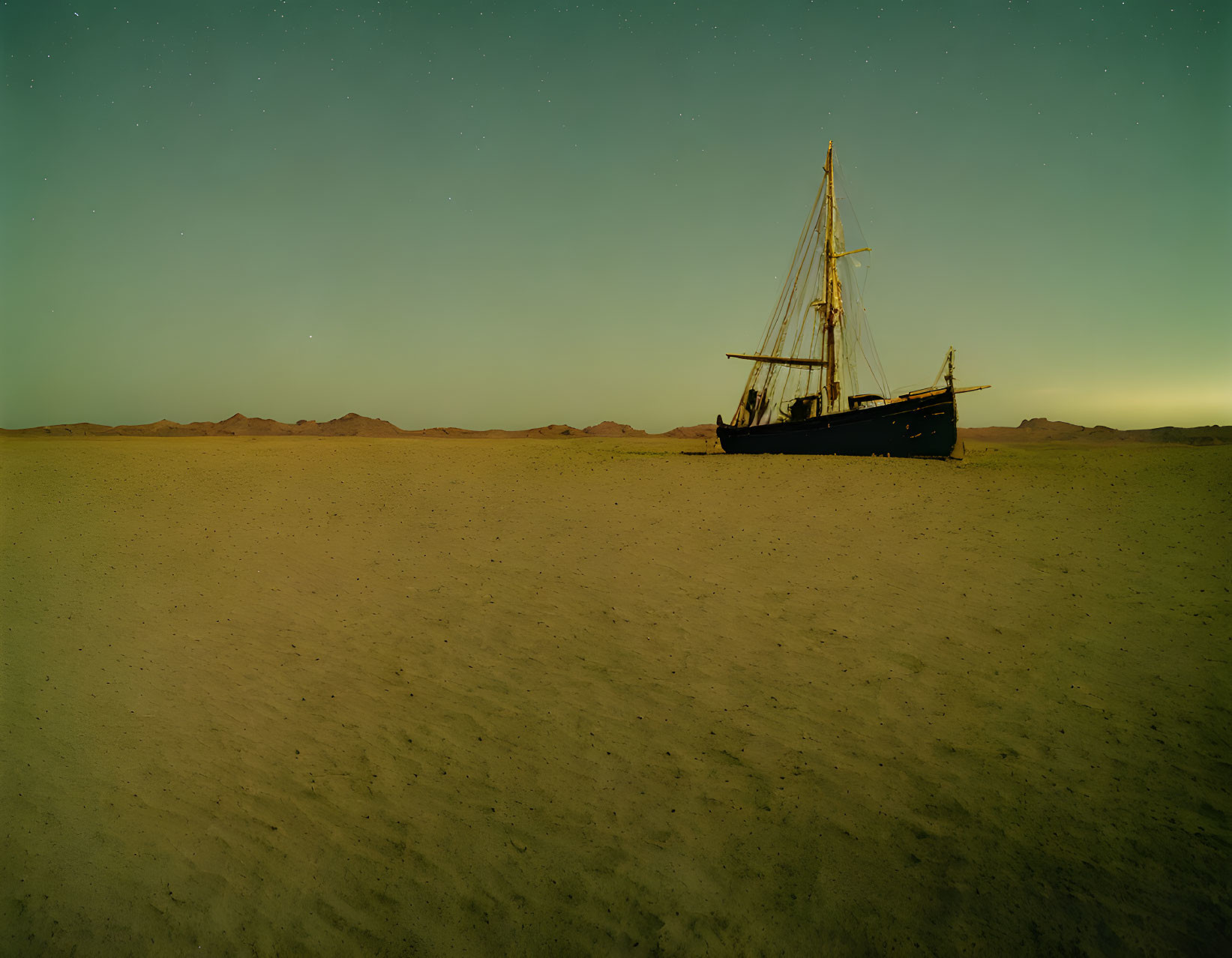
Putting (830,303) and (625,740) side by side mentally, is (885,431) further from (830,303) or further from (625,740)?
(625,740)

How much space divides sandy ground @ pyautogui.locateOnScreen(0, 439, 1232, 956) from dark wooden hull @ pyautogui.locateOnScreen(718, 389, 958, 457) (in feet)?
38.9

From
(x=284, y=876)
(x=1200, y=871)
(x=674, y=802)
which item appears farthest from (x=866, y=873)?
(x=284, y=876)

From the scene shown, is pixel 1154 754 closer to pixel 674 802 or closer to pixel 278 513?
pixel 674 802

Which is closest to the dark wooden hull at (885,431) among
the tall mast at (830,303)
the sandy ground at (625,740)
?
the tall mast at (830,303)

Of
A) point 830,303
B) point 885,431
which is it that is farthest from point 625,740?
point 830,303

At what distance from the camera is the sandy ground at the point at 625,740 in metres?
4.77

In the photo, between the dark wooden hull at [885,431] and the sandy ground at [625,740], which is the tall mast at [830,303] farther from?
the sandy ground at [625,740]

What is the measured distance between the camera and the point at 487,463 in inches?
995

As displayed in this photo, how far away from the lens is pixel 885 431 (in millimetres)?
26875

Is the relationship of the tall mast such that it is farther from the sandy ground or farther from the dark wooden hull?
the sandy ground

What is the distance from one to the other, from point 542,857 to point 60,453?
29.1 meters

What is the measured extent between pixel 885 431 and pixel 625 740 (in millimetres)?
23442

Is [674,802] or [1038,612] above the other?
[1038,612]

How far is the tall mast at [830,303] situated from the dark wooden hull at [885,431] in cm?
719
